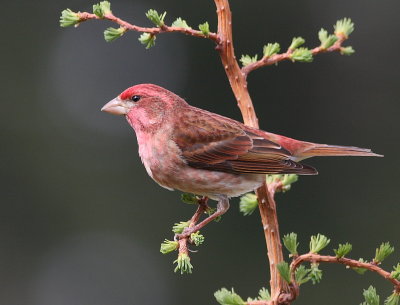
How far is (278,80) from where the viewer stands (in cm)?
1034

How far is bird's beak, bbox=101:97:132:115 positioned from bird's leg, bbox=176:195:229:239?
86 cm

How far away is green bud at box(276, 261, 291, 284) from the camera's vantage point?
10.2ft

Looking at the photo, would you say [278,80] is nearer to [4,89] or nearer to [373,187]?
[373,187]

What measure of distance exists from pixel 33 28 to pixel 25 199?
9.39ft

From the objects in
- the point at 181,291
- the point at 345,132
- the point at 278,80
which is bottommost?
the point at 181,291

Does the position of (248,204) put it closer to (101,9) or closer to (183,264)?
(183,264)

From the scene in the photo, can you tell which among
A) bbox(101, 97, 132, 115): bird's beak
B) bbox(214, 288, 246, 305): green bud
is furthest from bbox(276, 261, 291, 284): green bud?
bbox(101, 97, 132, 115): bird's beak

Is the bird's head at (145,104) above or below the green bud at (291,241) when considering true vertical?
above

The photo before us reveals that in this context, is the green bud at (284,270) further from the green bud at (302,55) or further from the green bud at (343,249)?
the green bud at (302,55)

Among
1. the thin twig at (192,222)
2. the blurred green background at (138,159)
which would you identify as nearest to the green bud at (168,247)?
the thin twig at (192,222)

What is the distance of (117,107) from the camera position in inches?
192

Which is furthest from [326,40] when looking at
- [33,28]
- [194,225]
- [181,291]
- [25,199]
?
[33,28]

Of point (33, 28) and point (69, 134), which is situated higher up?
point (33, 28)

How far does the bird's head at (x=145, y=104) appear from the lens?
484 cm
